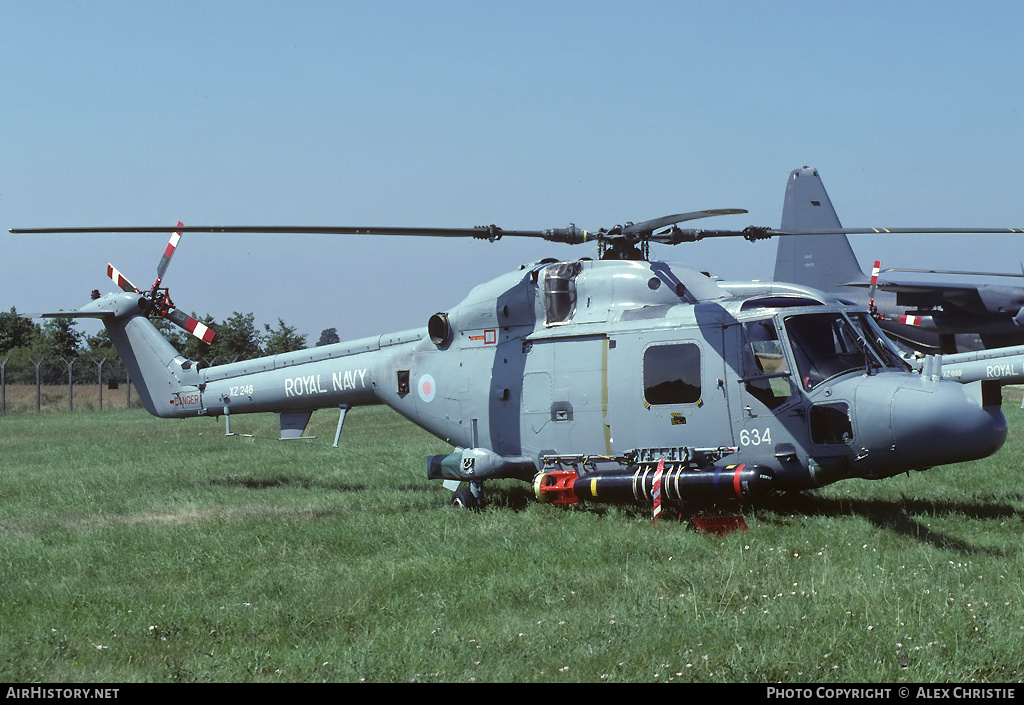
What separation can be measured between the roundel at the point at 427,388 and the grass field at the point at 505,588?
152 cm

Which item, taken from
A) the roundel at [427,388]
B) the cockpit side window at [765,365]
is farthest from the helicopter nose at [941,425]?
the roundel at [427,388]

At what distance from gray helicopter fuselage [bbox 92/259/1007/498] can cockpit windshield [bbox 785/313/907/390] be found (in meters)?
0.02

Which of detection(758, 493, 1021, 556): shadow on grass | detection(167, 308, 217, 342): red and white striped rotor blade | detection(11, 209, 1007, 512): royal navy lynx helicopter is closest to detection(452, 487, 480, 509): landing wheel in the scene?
detection(11, 209, 1007, 512): royal navy lynx helicopter

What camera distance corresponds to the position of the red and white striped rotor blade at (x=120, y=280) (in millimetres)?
17281

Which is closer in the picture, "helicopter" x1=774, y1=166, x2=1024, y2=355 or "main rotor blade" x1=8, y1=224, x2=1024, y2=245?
"main rotor blade" x1=8, y1=224, x2=1024, y2=245

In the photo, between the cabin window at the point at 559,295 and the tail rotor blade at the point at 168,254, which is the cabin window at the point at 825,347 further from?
the tail rotor blade at the point at 168,254

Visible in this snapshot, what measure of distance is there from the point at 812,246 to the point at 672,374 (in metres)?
29.4

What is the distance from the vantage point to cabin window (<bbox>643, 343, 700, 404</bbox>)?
→ 1112cm

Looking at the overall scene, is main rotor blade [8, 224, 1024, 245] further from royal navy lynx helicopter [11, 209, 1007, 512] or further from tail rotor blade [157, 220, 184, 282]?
tail rotor blade [157, 220, 184, 282]
